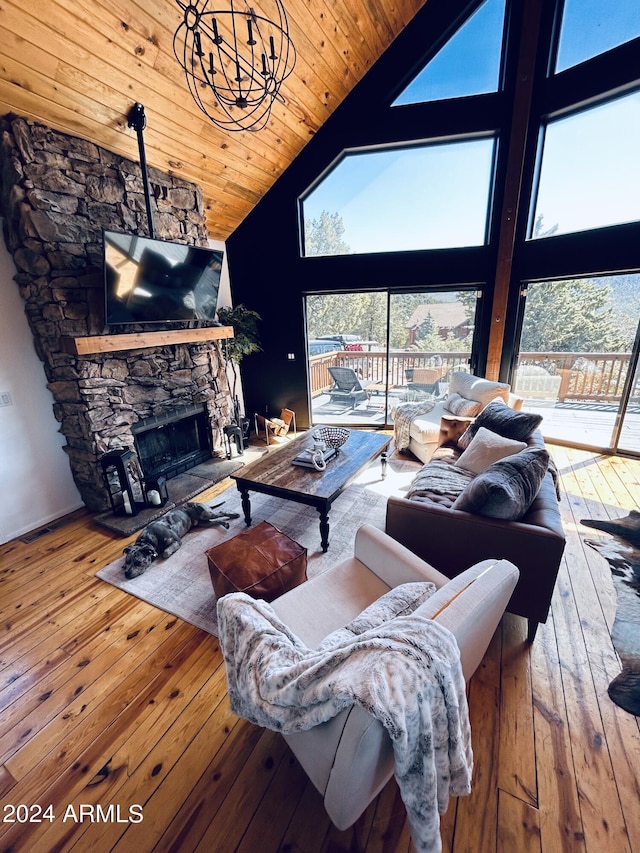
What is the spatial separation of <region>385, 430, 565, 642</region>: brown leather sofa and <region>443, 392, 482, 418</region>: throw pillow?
67.5 inches

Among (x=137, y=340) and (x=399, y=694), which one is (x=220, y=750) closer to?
(x=399, y=694)

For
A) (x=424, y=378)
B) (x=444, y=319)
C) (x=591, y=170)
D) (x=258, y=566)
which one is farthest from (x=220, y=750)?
(x=591, y=170)

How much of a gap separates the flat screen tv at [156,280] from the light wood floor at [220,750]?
233 centimetres

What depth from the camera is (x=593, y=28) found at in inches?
129

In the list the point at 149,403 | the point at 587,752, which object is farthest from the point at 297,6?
the point at 587,752

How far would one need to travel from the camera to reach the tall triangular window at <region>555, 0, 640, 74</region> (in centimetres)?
309

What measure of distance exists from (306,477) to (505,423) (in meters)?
1.65

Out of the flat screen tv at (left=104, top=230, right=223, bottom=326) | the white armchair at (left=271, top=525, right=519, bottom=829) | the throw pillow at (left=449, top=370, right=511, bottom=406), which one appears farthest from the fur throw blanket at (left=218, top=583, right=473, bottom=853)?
→ the throw pillow at (left=449, top=370, right=511, bottom=406)

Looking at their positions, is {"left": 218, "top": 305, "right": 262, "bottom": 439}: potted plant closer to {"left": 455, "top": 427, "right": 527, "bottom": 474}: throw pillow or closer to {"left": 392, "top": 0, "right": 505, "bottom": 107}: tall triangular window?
{"left": 455, "top": 427, "right": 527, "bottom": 474}: throw pillow

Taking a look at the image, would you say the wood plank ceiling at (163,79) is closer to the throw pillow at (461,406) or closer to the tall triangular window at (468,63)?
the tall triangular window at (468,63)

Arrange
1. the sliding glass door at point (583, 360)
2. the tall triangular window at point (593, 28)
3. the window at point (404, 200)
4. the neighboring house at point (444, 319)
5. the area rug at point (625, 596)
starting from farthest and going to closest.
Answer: the neighboring house at point (444, 319) < the window at point (404, 200) < the sliding glass door at point (583, 360) < the tall triangular window at point (593, 28) < the area rug at point (625, 596)

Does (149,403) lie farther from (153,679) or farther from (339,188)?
(339,188)

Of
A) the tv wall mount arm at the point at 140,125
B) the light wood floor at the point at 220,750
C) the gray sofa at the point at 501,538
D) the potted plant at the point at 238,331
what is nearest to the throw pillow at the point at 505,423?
the gray sofa at the point at 501,538

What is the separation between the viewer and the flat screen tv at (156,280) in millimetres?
2791
